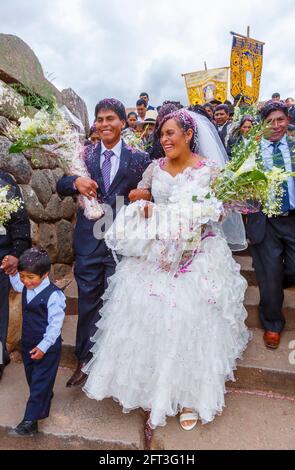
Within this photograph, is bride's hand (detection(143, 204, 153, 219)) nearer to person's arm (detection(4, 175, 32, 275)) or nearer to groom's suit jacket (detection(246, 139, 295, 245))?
person's arm (detection(4, 175, 32, 275))

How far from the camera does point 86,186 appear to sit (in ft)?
9.39

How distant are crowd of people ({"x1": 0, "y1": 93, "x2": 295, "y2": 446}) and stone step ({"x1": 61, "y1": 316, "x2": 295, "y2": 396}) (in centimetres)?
26

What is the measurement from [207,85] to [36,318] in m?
8.86

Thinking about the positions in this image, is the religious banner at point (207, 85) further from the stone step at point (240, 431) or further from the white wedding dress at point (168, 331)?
the stone step at point (240, 431)

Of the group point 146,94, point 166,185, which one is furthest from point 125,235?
point 146,94

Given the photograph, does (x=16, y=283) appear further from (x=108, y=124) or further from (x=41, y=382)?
(x=108, y=124)

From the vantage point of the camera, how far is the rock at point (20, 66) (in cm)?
402

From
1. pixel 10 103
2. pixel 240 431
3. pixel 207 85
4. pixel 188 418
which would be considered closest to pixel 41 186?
pixel 10 103

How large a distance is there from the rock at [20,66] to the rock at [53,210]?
1223 mm

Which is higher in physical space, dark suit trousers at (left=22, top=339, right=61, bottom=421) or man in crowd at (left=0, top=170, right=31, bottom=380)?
man in crowd at (left=0, top=170, right=31, bottom=380)

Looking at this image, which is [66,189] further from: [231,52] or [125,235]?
[231,52]

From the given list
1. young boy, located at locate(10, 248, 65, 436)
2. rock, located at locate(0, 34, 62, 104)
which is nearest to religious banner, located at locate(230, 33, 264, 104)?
rock, located at locate(0, 34, 62, 104)

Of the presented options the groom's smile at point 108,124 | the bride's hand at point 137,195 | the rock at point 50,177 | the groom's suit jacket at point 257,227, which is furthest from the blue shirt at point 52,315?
the rock at point 50,177

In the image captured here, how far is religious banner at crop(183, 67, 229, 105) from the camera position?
32.1 ft
